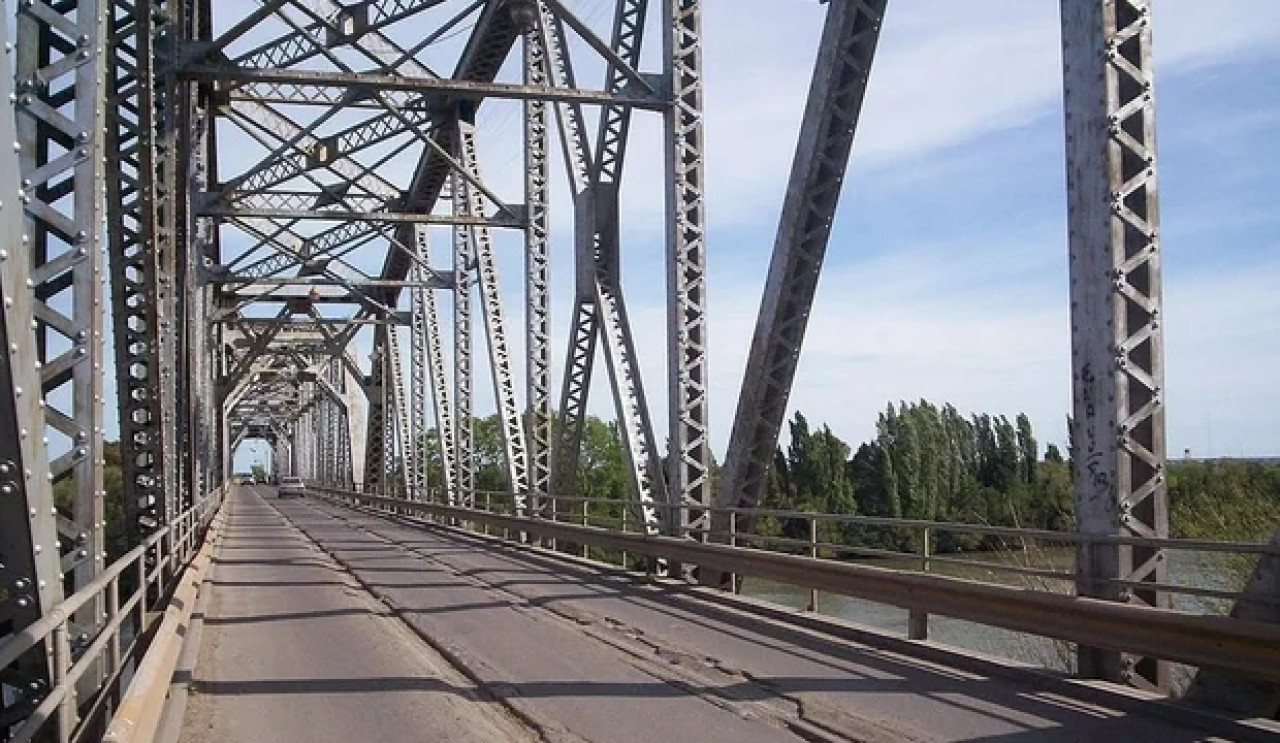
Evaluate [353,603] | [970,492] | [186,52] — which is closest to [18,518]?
[353,603]

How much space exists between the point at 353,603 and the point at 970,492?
15.5 metres

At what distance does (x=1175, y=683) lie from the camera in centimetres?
900

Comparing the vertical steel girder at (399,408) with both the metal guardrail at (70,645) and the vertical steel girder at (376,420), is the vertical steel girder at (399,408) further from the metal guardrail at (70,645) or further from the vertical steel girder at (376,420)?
the metal guardrail at (70,645)

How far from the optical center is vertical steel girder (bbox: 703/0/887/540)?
42.6ft

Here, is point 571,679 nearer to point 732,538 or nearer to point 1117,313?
point 1117,313

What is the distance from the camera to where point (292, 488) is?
8962 cm

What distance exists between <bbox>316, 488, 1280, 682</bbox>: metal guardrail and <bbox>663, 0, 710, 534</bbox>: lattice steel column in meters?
1.49

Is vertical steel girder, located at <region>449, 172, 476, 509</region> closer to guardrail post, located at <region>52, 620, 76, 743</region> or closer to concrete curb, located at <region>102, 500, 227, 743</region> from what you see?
concrete curb, located at <region>102, 500, 227, 743</region>

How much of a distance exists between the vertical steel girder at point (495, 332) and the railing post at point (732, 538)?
10.8 meters

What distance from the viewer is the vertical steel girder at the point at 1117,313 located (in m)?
8.78

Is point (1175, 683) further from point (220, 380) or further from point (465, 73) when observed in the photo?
point (220, 380)

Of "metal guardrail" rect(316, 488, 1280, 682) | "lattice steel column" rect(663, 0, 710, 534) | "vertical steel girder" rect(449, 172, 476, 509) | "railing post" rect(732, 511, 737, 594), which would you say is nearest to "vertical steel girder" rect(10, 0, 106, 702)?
"metal guardrail" rect(316, 488, 1280, 682)

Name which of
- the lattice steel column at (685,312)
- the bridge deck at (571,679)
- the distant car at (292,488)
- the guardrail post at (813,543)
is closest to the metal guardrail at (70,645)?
the bridge deck at (571,679)

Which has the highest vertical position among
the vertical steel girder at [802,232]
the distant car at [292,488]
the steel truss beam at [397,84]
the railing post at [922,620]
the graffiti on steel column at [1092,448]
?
the steel truss beam at [397,84]
